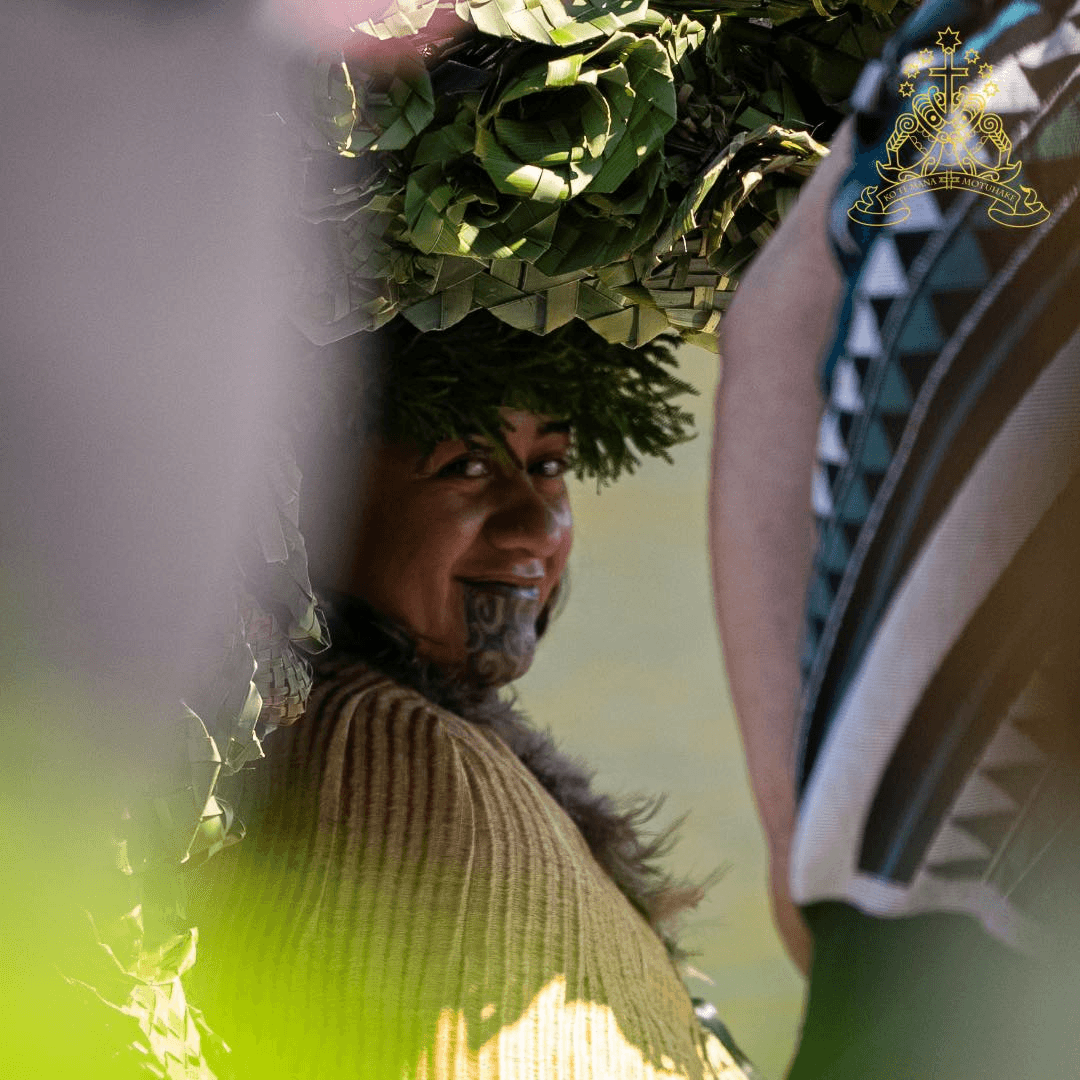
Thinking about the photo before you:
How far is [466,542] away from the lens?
2.62ft

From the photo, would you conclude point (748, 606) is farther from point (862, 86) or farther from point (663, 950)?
point (663, 950)

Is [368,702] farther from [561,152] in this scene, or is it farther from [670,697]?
→ [670,697]

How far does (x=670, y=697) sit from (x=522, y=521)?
1.31ft

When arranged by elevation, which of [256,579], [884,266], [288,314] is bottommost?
[256,579]

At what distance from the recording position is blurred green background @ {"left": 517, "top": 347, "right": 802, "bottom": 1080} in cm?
105

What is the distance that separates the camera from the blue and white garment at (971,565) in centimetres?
34

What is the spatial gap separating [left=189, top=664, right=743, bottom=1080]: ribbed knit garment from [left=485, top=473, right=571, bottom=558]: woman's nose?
112 millimetres

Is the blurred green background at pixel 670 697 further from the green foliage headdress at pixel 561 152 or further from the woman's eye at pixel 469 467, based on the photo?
the green foliage headdress at pixel 561 152

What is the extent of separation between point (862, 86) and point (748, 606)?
15cm

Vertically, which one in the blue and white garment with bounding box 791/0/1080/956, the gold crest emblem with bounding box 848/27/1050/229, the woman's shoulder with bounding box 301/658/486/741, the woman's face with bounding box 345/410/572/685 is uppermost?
the gold crest emblem with bounding box 848/27/1050/229

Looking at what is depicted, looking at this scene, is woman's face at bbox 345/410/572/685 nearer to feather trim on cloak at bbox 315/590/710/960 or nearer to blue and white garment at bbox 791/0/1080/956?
feather trim on cloak at bbox 315/590/710/960

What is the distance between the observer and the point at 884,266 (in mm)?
353

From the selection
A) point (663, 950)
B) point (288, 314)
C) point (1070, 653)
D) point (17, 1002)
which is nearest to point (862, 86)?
point (1070, 653)

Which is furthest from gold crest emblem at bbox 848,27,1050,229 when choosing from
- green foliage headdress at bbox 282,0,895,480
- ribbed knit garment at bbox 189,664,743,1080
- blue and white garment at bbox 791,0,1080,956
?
ribbed knit garment at bbox 189,664,743,1080
